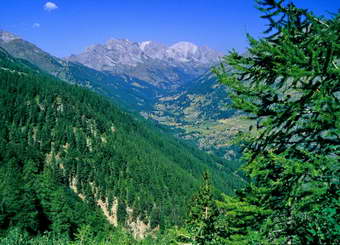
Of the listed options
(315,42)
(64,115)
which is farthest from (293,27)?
(64,115)

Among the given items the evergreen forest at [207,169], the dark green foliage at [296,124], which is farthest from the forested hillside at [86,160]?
the dark green foliage at [296,124]

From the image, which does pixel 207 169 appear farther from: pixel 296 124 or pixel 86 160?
pixel 86 160

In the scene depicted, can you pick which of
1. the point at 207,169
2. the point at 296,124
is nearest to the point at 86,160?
the point at 207,169

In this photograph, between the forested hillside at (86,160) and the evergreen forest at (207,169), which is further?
the forested hillside at (86,160)

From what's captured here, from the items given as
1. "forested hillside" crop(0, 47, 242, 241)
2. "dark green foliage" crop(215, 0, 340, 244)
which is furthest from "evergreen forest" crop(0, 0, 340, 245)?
"forested hillside" crop(0, 47, 242, 241)

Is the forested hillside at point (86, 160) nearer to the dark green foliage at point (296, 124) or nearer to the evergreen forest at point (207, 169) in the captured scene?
the evergreen forest at point (207, 169)

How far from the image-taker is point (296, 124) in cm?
927

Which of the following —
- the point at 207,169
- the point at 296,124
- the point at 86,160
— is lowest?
the point at 86,160

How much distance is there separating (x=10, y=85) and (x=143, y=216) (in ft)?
390

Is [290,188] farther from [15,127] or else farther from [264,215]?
[15,127]

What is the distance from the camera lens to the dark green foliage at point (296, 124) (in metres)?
7.65

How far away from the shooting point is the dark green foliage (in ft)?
25.1

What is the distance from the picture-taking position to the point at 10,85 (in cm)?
18162

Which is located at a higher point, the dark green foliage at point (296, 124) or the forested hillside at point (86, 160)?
the dark green foliage at point (296, 124)
